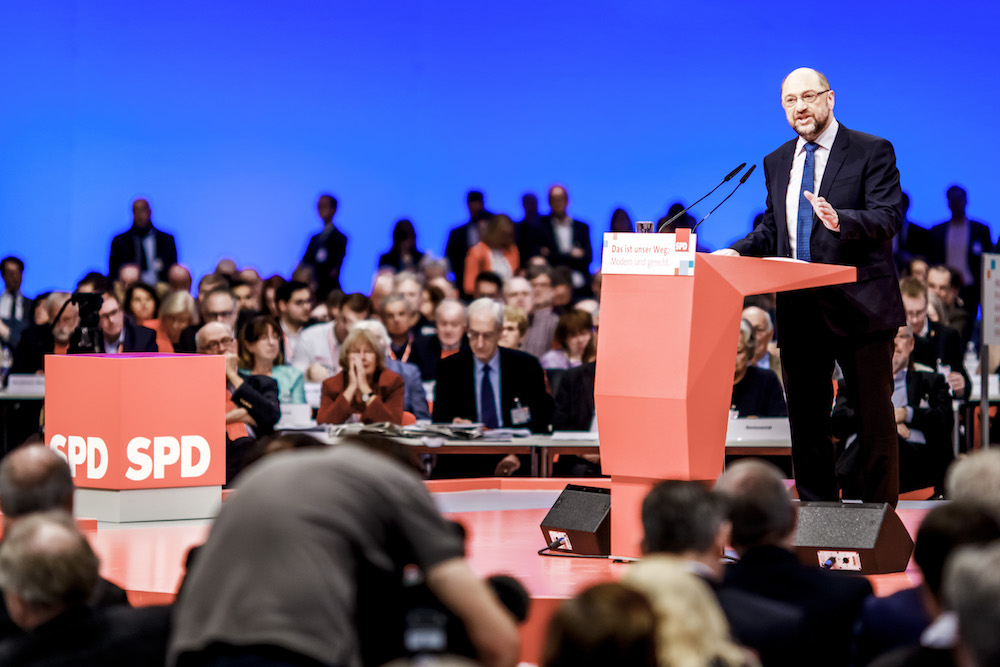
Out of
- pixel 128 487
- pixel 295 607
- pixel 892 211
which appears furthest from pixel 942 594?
pixel 128 487

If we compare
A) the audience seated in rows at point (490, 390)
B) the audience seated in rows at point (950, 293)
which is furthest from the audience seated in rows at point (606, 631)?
the audience seated in rows at point (950, 293)

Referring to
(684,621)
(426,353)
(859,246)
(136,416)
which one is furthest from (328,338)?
(684,621)

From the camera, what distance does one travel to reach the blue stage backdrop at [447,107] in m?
14.1

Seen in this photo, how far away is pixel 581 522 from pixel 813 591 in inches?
71.1

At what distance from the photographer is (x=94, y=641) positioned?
277 cm

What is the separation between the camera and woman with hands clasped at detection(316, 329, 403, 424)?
25.1ft

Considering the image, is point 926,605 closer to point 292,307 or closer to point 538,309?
point 292,307

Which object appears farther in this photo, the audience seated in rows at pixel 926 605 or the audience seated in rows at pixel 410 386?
the audience seated in rows at pixel 410 386

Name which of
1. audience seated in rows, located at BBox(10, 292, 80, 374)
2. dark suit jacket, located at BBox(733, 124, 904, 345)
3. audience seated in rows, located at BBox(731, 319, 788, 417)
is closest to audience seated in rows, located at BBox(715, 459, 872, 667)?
dark suit jacket, located at BBox(733, 124, 904, 345)

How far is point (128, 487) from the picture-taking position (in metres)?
5.69

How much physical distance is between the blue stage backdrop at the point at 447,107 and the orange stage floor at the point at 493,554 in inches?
309

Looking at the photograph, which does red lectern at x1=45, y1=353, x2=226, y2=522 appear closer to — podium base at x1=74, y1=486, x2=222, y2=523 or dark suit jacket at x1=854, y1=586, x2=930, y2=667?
podium base at x1=74, y1=486, x2=222, y2=523

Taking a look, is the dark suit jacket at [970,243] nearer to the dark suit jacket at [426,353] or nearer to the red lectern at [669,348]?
the dark suit jacket at [426,353]

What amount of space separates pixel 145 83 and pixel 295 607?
41.2ft
